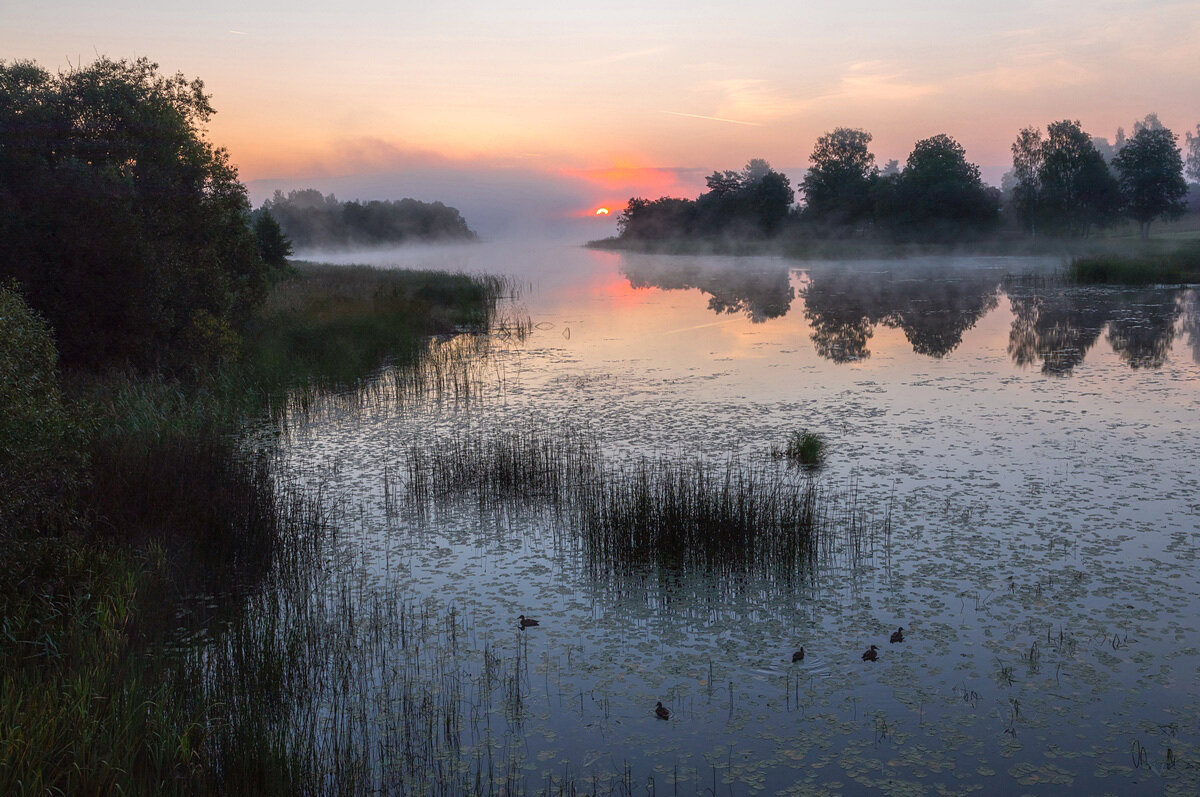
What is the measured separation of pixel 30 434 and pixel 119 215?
39.4 feet

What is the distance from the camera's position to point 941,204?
262ft

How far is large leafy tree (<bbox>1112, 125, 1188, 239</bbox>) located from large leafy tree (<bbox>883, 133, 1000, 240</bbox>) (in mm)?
10407

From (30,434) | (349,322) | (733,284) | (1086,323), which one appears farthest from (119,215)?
(733,284)

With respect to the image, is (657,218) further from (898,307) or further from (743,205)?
(898,307)

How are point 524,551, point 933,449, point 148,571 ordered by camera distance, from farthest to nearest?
1. point 933,449
2. point 524,551
3. point 148,571

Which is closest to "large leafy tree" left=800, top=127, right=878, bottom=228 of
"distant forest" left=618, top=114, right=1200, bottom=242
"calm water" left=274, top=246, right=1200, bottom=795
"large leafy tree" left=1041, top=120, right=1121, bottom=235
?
"distant forest" left=618, top=114, right=1200, bottom=242

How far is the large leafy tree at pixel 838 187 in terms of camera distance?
3615 inches

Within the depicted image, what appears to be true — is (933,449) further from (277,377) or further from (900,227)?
(900,227)

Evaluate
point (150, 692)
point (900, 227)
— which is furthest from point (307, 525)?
point (900, 227)

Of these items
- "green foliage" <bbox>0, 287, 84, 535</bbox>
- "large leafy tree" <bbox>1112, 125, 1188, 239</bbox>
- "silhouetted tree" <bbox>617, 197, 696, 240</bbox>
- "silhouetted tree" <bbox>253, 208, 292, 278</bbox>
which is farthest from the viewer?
"silhouetted tree" <bbox>617, 197, 696, 240</bbox>

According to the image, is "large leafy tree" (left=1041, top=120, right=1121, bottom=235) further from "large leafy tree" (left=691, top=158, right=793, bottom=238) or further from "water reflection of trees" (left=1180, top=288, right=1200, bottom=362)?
"water reflection of trees" (left=1180, top=288, right=1200, bottom=362)

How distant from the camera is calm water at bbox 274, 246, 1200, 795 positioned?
6.18 meters

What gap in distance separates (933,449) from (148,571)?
35.7ft

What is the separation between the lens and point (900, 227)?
83.2 meters
